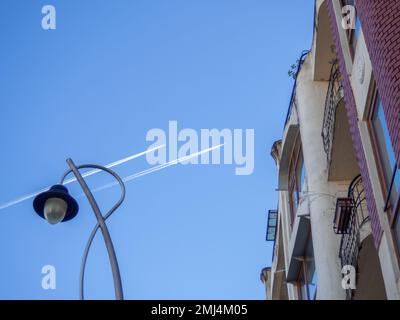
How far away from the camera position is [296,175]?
22.5 metres

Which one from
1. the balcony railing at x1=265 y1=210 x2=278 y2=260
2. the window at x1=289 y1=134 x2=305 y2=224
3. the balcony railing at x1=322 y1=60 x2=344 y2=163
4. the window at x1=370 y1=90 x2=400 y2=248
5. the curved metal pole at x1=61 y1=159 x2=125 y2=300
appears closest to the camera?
the curved metal pole at x1=61 y1=159 x2=125 y2=300

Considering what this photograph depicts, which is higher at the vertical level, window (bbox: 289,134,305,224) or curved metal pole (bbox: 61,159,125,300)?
window (bbox: 289,134,305,224)

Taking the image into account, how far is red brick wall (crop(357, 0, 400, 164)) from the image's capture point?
11195 mm

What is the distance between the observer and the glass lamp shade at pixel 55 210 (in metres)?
12.1

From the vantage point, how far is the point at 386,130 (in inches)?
501

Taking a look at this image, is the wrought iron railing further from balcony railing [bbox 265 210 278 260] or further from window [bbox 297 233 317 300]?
balcony railing [bbox 265 210 278 260]

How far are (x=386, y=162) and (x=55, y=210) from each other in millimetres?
5490

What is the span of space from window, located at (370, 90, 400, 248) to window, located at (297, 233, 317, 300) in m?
7.51

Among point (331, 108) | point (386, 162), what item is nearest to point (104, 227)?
point (386, 162)

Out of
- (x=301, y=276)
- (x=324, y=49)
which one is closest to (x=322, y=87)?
(x=324, y=49)

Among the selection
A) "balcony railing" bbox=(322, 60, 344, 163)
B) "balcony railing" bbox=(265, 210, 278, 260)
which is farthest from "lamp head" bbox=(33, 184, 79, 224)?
"balcony railing" bbox=(265, 210, 278, 260)

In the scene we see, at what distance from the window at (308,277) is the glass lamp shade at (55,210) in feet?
31.2

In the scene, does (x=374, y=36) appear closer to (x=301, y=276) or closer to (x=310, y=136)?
(x=310, y=136)

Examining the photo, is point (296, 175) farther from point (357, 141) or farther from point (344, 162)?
point (357, 141)
